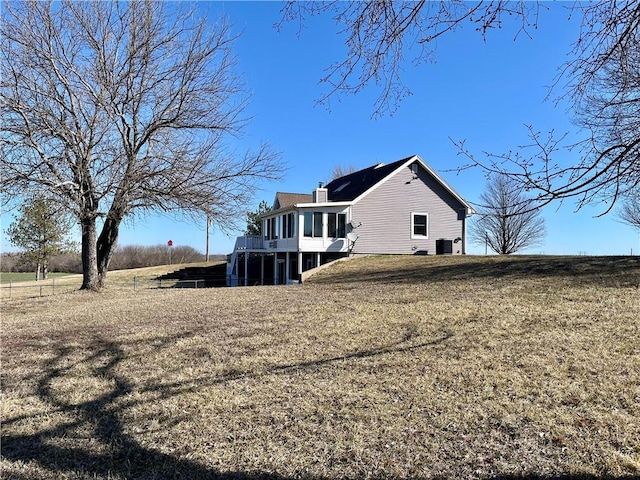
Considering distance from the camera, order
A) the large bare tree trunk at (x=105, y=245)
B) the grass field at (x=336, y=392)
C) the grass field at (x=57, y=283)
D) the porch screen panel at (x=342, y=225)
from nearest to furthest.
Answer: the grass field at (x=336, y=392), the large bare tree trunk at (x=105, y=245), the grass field at (x=57, y=283), the porch screen panel at (x=342, y=225)

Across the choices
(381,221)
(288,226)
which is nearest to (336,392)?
(381,221)

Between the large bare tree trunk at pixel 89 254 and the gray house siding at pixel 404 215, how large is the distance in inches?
486

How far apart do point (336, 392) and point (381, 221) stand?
1832cm

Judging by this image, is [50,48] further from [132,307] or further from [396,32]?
[396,32]

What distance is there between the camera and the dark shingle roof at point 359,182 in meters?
22.8

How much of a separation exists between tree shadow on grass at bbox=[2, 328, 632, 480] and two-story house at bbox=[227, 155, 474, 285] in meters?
15.9

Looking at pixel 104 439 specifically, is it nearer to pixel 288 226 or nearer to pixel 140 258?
pixel 288 226

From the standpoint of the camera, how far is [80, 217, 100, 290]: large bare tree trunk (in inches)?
497

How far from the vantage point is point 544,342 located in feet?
19.6

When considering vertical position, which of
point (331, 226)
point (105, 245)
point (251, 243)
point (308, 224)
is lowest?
point (105, 245)

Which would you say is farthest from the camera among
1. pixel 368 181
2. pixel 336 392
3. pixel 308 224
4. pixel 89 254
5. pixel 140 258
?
pixel 140 258

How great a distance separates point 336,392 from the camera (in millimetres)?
4473

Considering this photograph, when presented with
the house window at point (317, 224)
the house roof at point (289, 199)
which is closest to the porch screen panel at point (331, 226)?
the house window at point (317, 224)

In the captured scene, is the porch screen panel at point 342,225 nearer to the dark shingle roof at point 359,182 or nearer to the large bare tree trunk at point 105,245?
the dark shingle roof at point 359,182
